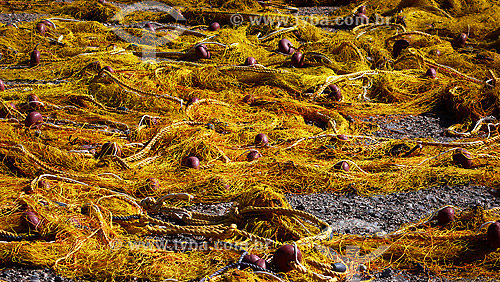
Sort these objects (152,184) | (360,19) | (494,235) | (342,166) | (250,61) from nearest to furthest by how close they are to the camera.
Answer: (494,235), (152,184), (342,166), (250,61), (360,19)

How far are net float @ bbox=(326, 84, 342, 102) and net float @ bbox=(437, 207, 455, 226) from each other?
7.18ft

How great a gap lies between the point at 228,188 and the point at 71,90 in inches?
91.9

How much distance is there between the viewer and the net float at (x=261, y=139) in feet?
14.0

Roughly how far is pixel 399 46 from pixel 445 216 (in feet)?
11.3

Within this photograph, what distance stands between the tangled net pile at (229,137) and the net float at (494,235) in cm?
2

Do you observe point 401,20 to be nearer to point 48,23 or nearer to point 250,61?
point 250,61

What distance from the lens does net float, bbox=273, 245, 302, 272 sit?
2.67 metres

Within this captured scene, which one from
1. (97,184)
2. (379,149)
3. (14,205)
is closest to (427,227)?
(379,149)

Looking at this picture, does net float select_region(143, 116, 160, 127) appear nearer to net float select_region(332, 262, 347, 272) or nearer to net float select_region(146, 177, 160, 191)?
net float select_region(146, 177, 160, 191)

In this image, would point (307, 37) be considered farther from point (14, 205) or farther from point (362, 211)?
point (14, 205)

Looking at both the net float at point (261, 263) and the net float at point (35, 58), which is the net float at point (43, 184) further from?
the net float at point (35, 58)

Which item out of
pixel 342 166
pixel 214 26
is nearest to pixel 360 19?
pixel 214 26

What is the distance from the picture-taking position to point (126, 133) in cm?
449

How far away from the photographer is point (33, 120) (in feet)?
14.2
